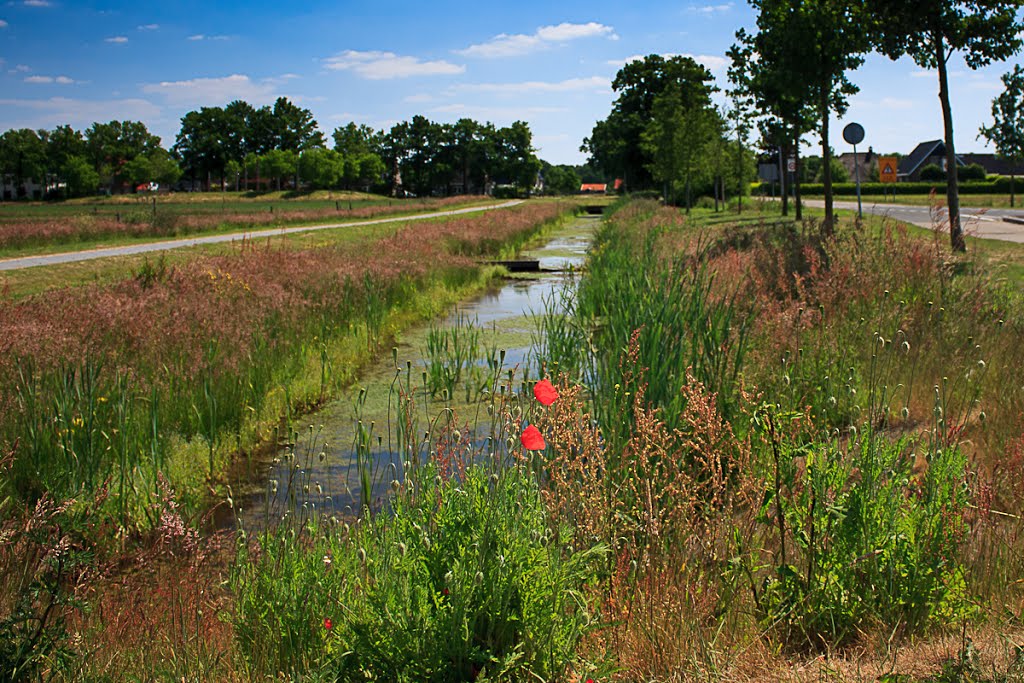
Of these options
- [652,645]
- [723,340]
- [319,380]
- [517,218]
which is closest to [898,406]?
[723,340]

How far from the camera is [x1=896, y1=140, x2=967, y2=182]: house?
103863 millimetres

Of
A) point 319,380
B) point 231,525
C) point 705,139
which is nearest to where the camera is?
point 231,525

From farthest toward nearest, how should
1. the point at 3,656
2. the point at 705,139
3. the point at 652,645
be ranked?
the point at 705,139
the point at 652,645
the point at 3,656

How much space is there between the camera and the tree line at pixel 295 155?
4464 inches

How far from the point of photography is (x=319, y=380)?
31.3ft

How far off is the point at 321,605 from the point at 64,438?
2.77 metres

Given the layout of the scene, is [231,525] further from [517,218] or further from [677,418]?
[517,218]

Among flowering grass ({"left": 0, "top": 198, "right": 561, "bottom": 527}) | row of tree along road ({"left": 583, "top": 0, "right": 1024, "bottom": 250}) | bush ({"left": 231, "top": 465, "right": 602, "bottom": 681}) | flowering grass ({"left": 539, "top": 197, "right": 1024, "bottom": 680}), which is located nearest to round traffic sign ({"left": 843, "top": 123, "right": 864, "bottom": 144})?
row of tree along road ({"left": 583, "top": 0, "right": 1024, "bottom": 250})

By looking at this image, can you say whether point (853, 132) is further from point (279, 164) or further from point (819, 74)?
point (279, 164)

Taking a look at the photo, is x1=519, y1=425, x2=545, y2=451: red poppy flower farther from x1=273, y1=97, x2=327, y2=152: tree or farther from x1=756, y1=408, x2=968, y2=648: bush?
x1=273, y1=97, x2=327, y2=152: tree

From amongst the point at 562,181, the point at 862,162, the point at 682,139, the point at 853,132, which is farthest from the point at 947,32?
the point at 562,181

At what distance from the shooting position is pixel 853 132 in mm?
20031

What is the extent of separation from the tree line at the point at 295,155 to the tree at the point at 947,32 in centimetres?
9655

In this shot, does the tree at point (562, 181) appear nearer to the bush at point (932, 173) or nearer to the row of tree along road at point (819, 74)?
the bush at point (932, 173)
